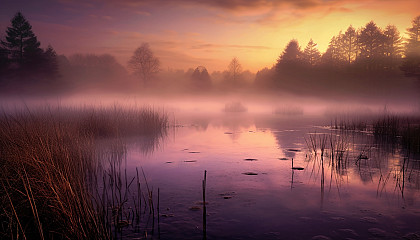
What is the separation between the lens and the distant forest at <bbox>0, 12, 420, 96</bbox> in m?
49.3

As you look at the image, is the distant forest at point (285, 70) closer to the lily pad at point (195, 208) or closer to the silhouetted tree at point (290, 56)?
the silhouetted tree at point (290, 56)

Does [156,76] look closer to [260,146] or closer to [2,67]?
[2,67]

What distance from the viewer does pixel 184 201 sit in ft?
22.5

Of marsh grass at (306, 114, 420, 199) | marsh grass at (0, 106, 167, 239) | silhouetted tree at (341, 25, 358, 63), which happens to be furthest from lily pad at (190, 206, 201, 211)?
silhouetted tree at (341, 25, 358, 63)

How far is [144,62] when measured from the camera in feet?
221

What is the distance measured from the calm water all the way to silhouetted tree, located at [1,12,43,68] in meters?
47.3

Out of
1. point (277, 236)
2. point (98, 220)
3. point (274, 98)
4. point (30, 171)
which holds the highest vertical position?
point (274, 98)

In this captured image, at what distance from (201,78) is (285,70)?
25036 mm

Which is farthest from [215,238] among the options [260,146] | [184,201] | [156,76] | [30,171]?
[156,76]

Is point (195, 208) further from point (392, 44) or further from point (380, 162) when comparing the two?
point (392, 44)

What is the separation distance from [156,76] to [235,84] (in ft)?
73.8

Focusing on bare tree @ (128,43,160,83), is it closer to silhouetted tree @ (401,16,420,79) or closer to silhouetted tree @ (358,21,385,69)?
silhouetted tree @ (358,21,385,69)

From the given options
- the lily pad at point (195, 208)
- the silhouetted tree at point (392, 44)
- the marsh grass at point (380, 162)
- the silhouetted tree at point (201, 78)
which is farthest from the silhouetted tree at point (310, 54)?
the lily pad at point (195, 208)

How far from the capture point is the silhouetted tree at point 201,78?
7681 centimetres
